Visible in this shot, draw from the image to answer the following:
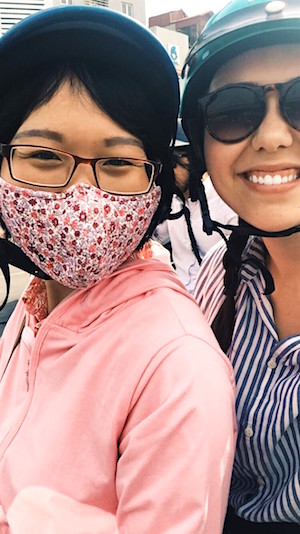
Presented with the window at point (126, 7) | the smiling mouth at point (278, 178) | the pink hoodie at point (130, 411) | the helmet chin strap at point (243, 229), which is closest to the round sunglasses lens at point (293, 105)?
the smiling mouth at point (278, 178)

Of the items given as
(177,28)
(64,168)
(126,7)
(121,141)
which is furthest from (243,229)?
(177,28)

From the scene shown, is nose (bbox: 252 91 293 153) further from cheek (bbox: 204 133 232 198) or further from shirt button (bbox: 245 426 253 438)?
shirt button (bbox: 245 426 253 438)

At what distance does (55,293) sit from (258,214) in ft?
2.43

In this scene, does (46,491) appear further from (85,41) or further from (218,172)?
(85,41)

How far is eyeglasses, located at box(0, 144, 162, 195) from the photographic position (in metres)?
1.19

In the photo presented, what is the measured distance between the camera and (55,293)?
153 centimetres

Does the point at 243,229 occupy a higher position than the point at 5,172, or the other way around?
the point at 5,172

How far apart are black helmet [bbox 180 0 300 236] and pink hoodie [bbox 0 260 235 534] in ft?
1.50

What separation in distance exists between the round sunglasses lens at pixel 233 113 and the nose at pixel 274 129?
0.08 feet

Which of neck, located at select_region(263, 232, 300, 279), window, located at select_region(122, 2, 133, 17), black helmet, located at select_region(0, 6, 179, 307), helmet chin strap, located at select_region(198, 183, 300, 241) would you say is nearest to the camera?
black helmet, located at select_region(0, 6, 179, 307)

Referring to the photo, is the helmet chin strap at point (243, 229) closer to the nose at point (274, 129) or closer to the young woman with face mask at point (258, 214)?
the young woman with face mask at point (258, 214)

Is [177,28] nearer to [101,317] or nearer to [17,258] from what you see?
[17,258]

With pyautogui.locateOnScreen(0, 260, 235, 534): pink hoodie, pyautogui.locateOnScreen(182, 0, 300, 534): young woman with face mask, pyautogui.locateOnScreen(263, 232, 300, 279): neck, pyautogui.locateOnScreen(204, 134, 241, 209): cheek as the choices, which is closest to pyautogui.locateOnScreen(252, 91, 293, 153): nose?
pyautogui.locateOnScreen(182, 0, 300, 534): young woman with face mask

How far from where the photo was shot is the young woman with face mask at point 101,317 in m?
0.94
